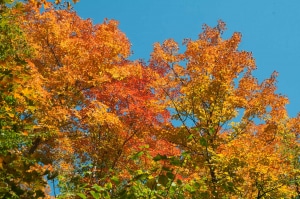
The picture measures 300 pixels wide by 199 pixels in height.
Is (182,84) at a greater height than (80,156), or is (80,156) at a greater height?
(182,84)

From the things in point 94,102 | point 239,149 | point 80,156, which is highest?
point 94,102

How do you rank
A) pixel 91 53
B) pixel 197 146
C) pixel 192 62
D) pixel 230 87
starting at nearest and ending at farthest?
pixel 197 146 < pixel 230 87 < pixel 192 62 < pixel 91 53

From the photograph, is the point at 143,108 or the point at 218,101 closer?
the point at 218,101

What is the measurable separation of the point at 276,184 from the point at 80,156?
8.04 meters

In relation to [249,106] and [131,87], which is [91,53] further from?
[249,106]

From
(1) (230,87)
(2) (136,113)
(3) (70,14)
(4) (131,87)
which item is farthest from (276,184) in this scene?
(3) (70,14)

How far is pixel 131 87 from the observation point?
14.9m

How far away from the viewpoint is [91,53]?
13.6m

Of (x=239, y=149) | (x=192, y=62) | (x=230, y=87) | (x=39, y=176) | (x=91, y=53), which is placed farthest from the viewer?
(x=91, y=53)

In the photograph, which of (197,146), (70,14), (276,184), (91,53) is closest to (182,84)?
(197,146)

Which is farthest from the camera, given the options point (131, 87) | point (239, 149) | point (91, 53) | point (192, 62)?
point (131, 87)

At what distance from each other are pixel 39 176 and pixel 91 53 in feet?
38.4

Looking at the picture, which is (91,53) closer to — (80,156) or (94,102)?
(94,102)

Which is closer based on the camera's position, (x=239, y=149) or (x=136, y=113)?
(x=239, y=149)
